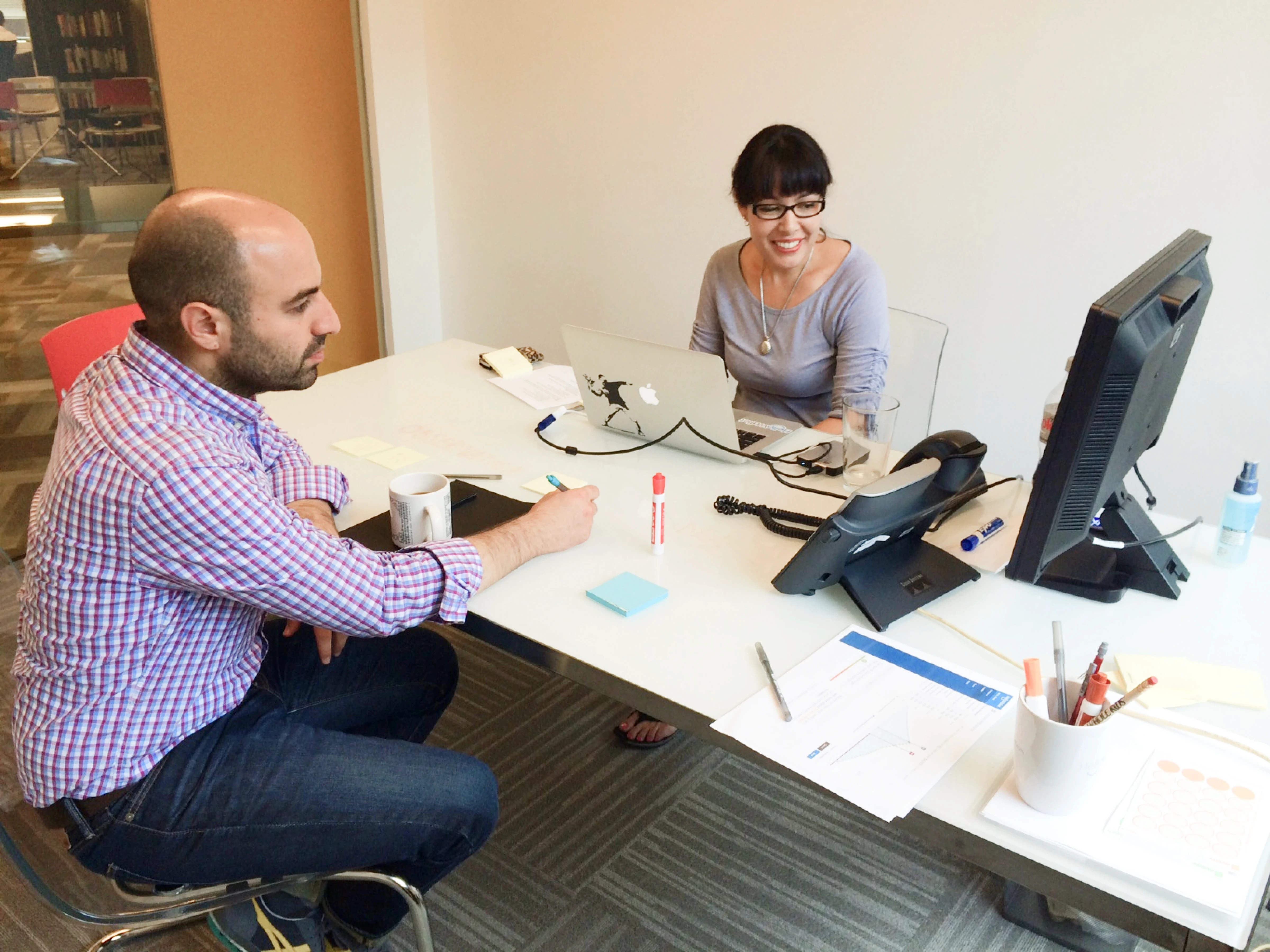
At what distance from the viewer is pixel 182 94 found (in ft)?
10.5

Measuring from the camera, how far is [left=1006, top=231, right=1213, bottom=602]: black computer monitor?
109 centimetres

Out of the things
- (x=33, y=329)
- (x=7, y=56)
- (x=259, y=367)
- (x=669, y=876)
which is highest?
(x=7, y=56)

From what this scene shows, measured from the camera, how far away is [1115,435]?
3.76 feet

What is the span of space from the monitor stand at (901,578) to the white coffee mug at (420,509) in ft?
1.91

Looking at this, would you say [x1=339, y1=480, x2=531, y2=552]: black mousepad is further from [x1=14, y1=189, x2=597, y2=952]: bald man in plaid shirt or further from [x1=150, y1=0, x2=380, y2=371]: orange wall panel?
[x1=150, y1=0, x2=380, y2=371]: orange wall panel

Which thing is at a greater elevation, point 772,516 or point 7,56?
point 7,56

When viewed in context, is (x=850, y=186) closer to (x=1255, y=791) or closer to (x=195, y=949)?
(x=1255, y=791)

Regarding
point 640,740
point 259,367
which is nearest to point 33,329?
point 259,367

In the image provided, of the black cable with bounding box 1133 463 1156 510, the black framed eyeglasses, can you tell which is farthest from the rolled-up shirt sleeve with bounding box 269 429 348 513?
the black cable with bounding box 1133 463 1156 510

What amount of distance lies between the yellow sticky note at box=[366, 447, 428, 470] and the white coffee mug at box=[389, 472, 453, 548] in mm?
317

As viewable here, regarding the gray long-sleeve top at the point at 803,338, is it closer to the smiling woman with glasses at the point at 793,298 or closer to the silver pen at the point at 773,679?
the smiling woman with glasses at the point at 793,298

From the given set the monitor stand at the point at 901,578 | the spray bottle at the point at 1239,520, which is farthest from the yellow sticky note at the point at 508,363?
the spray bottle at the point at 1239,520

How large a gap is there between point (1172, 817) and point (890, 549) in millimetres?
526

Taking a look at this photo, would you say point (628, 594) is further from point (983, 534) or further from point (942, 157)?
point (942, 157)
